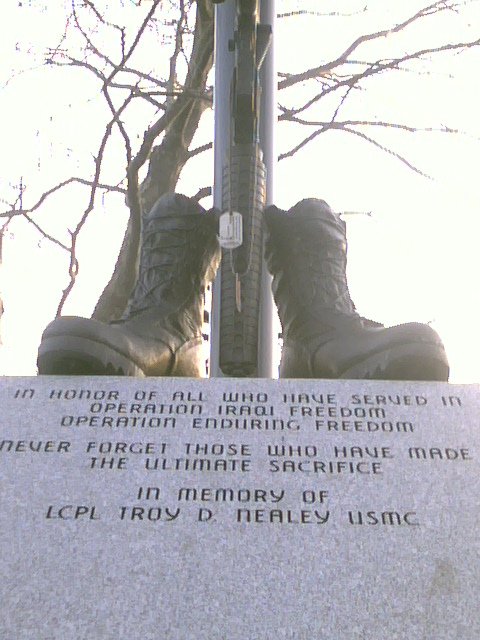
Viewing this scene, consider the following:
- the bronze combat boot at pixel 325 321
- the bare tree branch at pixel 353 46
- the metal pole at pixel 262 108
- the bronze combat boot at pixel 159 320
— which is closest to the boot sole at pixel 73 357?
the bronze combat boot at pixel 159 320

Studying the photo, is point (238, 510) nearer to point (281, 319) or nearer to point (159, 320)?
point (159, 320)

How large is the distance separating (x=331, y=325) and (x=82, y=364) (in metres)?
0.62

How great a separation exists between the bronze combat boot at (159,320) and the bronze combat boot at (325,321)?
0.66 feet

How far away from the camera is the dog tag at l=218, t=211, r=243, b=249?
2137 millimetres

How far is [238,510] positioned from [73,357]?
1.82 ft

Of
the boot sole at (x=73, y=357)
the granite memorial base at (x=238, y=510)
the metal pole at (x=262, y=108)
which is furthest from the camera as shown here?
the metal pole at (x=262, y=108)

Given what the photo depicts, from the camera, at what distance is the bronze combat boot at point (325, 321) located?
173 cm

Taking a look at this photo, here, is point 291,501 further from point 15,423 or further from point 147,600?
point 15,423

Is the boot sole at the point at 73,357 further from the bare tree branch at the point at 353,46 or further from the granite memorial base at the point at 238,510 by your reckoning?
the bare tree branch at the point at 353,46

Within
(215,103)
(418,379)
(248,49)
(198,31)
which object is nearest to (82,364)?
(418,379)

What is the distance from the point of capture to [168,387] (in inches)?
64.1

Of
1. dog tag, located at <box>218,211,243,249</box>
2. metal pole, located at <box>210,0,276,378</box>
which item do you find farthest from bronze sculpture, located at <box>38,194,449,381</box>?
metal pole, located at <box>210,0,276,378</box>

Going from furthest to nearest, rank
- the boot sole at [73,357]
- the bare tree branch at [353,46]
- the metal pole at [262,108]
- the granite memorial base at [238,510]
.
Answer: the bare tree branch at [353,46] < the metal pole at [262,108] < the boot sole at [73,357] < the granite memorial base at [238,510]

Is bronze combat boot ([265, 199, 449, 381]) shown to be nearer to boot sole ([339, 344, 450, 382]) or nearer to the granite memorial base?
boot sole ([339, 344, 450, 382])
